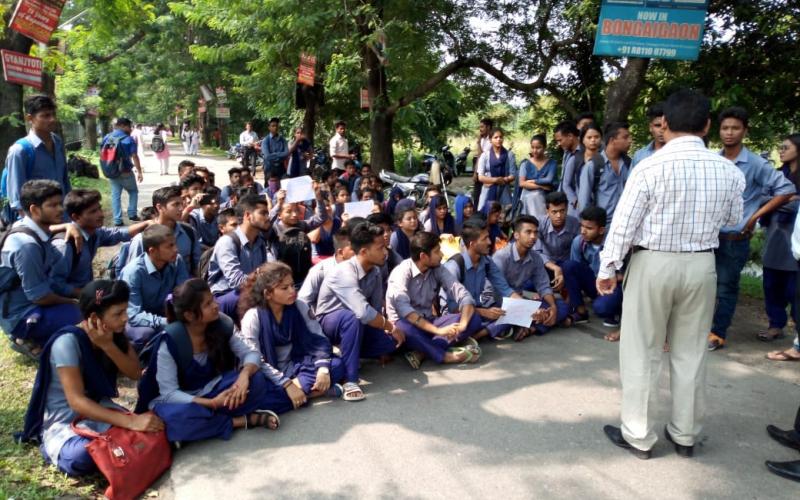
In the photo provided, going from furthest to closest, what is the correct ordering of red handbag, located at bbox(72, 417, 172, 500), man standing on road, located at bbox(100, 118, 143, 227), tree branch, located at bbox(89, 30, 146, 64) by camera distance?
tree branch, located at bbox(89, 30, 146, 64) → man standing on road, located at bbox(100, 118, 143, 227) → red handbag, located at bbox(72, 417, 172, 500)

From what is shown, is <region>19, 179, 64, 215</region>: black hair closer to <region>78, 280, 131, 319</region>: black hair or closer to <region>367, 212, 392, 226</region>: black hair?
<region>78, 280, 131, 319</region>: black hair

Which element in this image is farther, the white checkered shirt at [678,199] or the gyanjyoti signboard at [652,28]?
the gyanjyoti signboard at [652,28]

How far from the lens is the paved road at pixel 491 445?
9.20 ft

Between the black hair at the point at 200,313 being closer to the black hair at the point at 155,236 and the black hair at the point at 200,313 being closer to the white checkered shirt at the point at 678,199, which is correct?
the black hair at the point at 155,236

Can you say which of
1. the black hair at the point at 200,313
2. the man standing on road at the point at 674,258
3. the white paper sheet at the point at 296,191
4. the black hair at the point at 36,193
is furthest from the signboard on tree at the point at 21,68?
the man standing on road at the point at 674,258

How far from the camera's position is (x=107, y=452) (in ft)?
9.16

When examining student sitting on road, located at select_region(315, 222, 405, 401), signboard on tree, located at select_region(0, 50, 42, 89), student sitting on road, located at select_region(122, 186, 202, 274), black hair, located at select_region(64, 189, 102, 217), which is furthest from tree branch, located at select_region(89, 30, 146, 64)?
student sitting on road, located at select_region(315, 222, 405, 401)

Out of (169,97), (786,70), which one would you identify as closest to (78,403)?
(786,70)

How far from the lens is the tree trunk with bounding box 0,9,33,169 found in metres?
6.96

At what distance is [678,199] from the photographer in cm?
278

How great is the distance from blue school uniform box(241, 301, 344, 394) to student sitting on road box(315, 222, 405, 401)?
0.43 feet

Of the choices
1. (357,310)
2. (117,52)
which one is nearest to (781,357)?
(357,310)

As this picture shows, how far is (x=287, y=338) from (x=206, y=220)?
2.64 m

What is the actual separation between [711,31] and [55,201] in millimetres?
7324
